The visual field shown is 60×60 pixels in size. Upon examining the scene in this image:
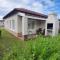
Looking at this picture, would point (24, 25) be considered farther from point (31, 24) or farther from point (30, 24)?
point (31, 24)

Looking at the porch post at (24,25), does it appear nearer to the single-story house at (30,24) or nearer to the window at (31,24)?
the single-story house at (30,24)

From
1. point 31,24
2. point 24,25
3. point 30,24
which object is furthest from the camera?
point 31,24

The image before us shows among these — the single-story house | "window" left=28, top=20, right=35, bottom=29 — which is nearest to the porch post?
the single-story house

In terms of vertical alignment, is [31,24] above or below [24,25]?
above

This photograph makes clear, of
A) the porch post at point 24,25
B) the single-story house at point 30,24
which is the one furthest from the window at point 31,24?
the porch post at point 24,25

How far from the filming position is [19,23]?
21172 mm

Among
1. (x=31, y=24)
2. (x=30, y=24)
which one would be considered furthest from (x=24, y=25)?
(x=31, y=24)

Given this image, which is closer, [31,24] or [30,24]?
[30,24]

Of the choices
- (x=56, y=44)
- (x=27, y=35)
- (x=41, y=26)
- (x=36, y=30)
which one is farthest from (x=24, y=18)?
(x=56, y=44)

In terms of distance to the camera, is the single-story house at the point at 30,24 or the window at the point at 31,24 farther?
the window at the point at 31,24

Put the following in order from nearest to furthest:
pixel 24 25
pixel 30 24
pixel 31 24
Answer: pixel 24 25 → pixel 30 24 → pixel 31 24

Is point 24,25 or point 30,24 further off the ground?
point 30,24

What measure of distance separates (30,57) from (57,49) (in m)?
1.03

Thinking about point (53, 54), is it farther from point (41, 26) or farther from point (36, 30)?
point (41, 26)
